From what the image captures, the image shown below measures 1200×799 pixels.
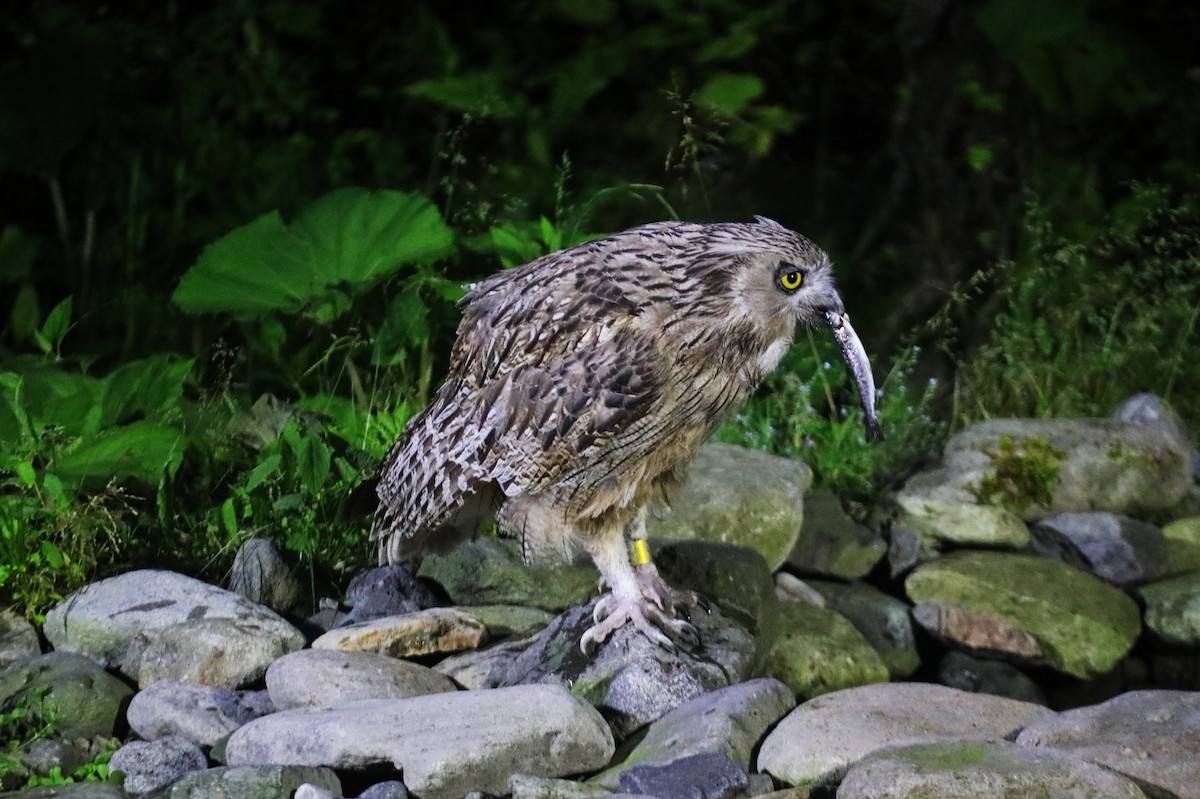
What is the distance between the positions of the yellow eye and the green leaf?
1550 millimetres

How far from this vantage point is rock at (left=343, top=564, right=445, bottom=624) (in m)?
3.88

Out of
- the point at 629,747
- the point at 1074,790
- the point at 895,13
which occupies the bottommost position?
the point at 629,747

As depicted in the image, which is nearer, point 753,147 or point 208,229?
point 208,229

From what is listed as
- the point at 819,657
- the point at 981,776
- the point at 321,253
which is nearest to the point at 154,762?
the point at 981,776

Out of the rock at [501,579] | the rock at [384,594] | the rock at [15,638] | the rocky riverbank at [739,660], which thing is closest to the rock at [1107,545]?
the rocky riverbank at [739,660]

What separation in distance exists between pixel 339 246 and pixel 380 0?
146 inches

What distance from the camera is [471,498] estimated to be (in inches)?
146

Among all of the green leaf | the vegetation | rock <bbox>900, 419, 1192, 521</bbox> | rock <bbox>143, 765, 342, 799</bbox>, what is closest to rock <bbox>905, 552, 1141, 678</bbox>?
rock <bbox>900, 419, 1192, 521</bbox>

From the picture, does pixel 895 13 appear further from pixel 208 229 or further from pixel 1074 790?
pixel 1074 790

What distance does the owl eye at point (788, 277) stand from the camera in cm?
331

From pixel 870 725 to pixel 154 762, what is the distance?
5.12 feet

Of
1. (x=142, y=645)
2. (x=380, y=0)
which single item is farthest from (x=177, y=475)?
(x=380, y=0)

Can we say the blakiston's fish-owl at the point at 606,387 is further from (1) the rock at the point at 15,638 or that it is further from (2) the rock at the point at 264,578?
(1) the rock at the point at 15,638

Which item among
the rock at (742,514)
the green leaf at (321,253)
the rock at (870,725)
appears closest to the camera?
the rock at (870,725)
